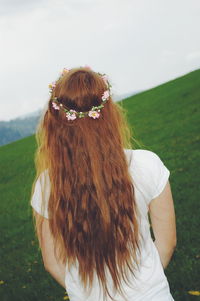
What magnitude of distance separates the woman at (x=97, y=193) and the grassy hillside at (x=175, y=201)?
2.75m

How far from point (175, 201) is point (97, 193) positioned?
5.79 metres

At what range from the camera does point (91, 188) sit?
88.5 inches

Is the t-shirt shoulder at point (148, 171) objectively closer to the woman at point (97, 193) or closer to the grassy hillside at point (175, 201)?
the woman at point (97, 193)

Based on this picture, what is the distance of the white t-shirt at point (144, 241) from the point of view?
223 cm

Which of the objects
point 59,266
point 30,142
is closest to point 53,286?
point 59,266

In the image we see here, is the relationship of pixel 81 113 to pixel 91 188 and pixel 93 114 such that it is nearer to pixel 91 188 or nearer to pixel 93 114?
pixel 93 114

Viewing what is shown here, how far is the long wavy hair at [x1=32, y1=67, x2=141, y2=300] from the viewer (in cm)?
222

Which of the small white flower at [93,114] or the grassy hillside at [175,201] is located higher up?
the small white flower at [93,114]

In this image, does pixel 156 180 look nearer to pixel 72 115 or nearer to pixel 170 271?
pixel 72 115

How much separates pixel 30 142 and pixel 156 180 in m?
24.6

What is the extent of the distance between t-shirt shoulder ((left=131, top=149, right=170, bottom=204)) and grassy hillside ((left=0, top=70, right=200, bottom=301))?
3.02m

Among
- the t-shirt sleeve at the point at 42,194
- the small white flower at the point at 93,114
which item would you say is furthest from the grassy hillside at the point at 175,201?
the small white flower at the point at 93,114

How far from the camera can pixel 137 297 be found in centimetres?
228

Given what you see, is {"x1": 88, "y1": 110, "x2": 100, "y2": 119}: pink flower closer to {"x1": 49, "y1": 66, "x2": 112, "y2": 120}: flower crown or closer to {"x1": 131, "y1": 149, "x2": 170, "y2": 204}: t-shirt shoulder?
{"x1": 49, "y1": 66, "x2": 112, "y2": 120}: flower crown
